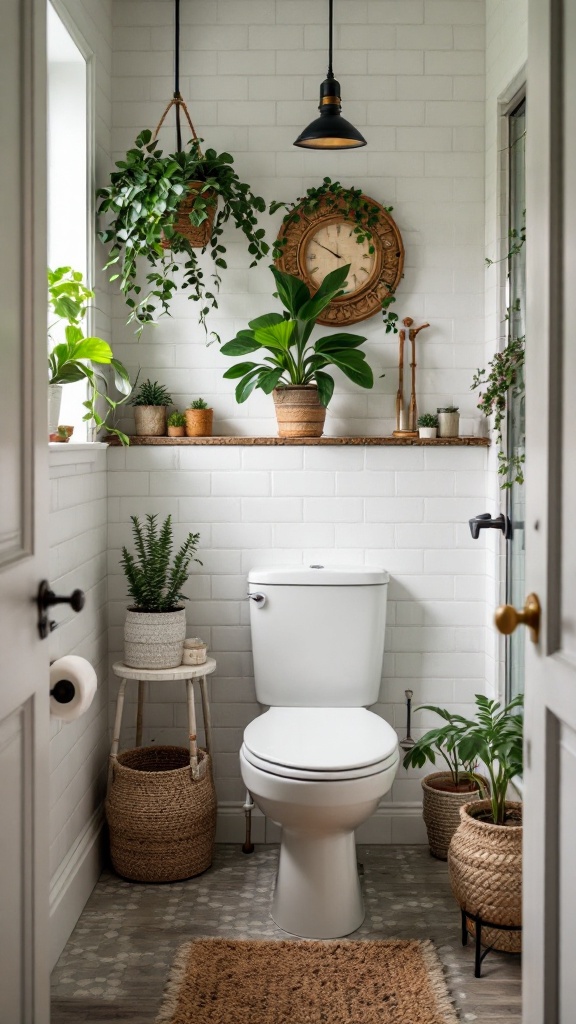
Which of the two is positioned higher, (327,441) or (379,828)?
(327,441)

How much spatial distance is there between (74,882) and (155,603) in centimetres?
83

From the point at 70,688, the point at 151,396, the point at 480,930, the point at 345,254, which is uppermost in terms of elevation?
the point at 345,254

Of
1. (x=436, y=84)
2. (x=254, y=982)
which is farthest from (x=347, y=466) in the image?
(x=254, y=982)

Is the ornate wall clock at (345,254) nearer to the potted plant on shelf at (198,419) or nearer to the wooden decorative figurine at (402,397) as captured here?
the wooden decorative figurine at (402,397)

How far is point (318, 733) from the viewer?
8.46 feet

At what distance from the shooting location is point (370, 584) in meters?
2.91

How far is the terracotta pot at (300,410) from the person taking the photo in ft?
9.83

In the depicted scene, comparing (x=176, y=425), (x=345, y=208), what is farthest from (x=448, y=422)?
(x=176, y=425)

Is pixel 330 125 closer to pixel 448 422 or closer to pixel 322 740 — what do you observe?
pixel 448 422

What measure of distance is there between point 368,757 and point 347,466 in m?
1.05

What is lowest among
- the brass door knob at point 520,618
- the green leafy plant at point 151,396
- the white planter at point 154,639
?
the white planter at point 154,639

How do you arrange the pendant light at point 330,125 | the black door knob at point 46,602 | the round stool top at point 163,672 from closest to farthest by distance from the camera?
the black door knob at point 46,602 → the pendant light at point 330,125 → the round stool top at point 163,672

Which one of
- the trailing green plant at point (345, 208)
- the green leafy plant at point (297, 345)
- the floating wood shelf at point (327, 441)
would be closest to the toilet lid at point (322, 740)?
the floating wood shelf at point (327, 441)

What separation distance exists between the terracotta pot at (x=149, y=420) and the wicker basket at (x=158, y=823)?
104 centimetres
